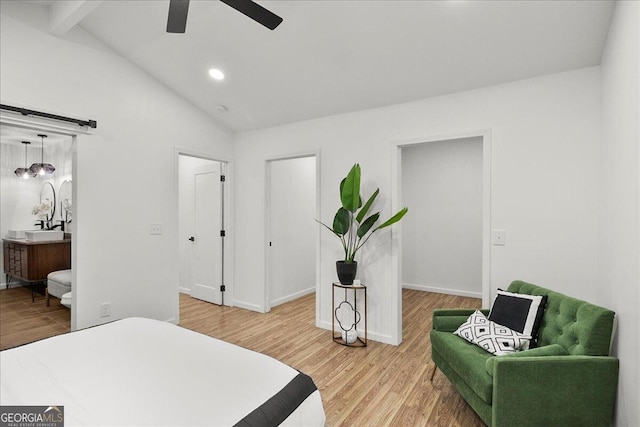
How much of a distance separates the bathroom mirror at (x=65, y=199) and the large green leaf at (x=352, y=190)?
16.3ft

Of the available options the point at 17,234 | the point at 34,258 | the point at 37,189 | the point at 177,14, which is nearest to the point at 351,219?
the point at 177,14

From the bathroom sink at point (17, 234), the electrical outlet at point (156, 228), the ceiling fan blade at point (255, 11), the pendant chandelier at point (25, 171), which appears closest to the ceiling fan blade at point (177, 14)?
the ceiling fan blade at point (255, 11)

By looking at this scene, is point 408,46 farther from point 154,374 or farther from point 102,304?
point 102,304

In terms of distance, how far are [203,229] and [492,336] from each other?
3925 millimetres

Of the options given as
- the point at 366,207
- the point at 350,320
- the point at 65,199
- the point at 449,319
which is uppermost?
the point at 65,199

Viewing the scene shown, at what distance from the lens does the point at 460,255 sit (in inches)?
205

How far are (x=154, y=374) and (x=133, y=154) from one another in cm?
270

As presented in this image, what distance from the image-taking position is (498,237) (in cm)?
275

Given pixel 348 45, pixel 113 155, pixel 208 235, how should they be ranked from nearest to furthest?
1. pixel 348 45
2. pixel 113 155
3. pixel 208 235

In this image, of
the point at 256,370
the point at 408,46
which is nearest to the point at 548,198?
the point at 408,46

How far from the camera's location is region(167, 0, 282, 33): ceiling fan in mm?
1769

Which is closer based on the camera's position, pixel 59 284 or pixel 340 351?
pixel 340 351

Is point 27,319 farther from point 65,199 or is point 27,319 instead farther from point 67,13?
point 67,13

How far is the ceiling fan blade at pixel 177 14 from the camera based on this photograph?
1.75m
